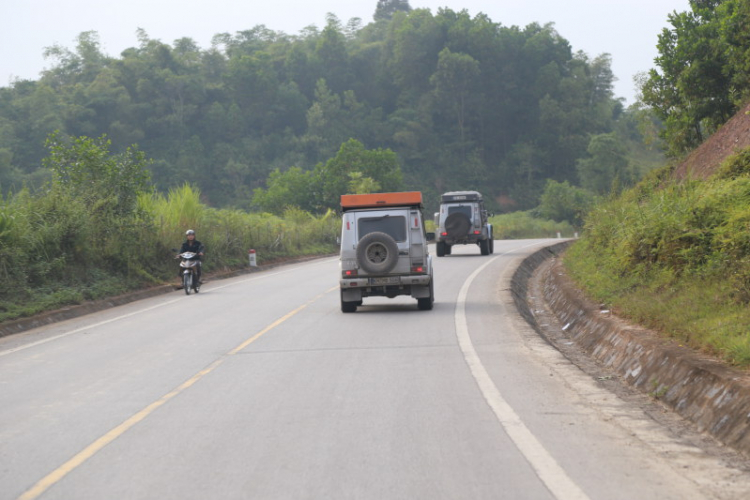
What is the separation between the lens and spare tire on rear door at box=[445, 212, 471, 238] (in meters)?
37.1

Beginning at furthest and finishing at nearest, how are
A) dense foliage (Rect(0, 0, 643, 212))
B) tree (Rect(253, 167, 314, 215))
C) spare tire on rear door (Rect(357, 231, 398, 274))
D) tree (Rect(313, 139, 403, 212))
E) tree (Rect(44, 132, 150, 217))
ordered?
1. dense foliage (Rect(0, 0, 643, 212))
2. tree (Rect(313, 139, 403, 212))
3. tree (Rect(253, 167, 314, 215))
4. tree (Rect(44, 132, 150, 217))
5. spare tire on rear door (Rect(357, 231, 398, 274))

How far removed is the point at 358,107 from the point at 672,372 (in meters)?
120

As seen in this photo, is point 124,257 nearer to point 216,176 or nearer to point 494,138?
point 216,176

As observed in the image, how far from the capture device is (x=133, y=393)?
30.0ft

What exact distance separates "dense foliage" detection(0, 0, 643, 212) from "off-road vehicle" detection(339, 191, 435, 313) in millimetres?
86471

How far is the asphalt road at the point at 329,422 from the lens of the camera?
18.4 feet

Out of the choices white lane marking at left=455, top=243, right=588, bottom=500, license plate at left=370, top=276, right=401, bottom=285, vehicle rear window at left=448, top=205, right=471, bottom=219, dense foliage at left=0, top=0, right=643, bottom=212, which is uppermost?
dense foliage at left=0, top=0, right=643, bottom=212

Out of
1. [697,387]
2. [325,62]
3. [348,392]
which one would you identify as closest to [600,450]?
[697,387]

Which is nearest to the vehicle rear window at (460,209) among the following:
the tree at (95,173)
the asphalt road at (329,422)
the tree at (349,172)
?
the tree at (95,173)

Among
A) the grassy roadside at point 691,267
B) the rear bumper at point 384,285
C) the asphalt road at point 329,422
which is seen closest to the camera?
the asphalt road at point 329,422

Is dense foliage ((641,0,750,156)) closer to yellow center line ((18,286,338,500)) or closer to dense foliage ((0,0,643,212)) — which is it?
yellow center line ((18,286,338,500))

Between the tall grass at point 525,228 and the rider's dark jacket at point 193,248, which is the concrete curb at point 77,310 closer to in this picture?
the rider's dark jacket at point 193,248

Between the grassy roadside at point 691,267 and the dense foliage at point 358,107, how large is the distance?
86.7m

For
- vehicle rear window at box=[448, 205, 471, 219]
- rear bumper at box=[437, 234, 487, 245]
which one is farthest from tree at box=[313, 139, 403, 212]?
rear bumper at box=[437, 234, 487, 245]
